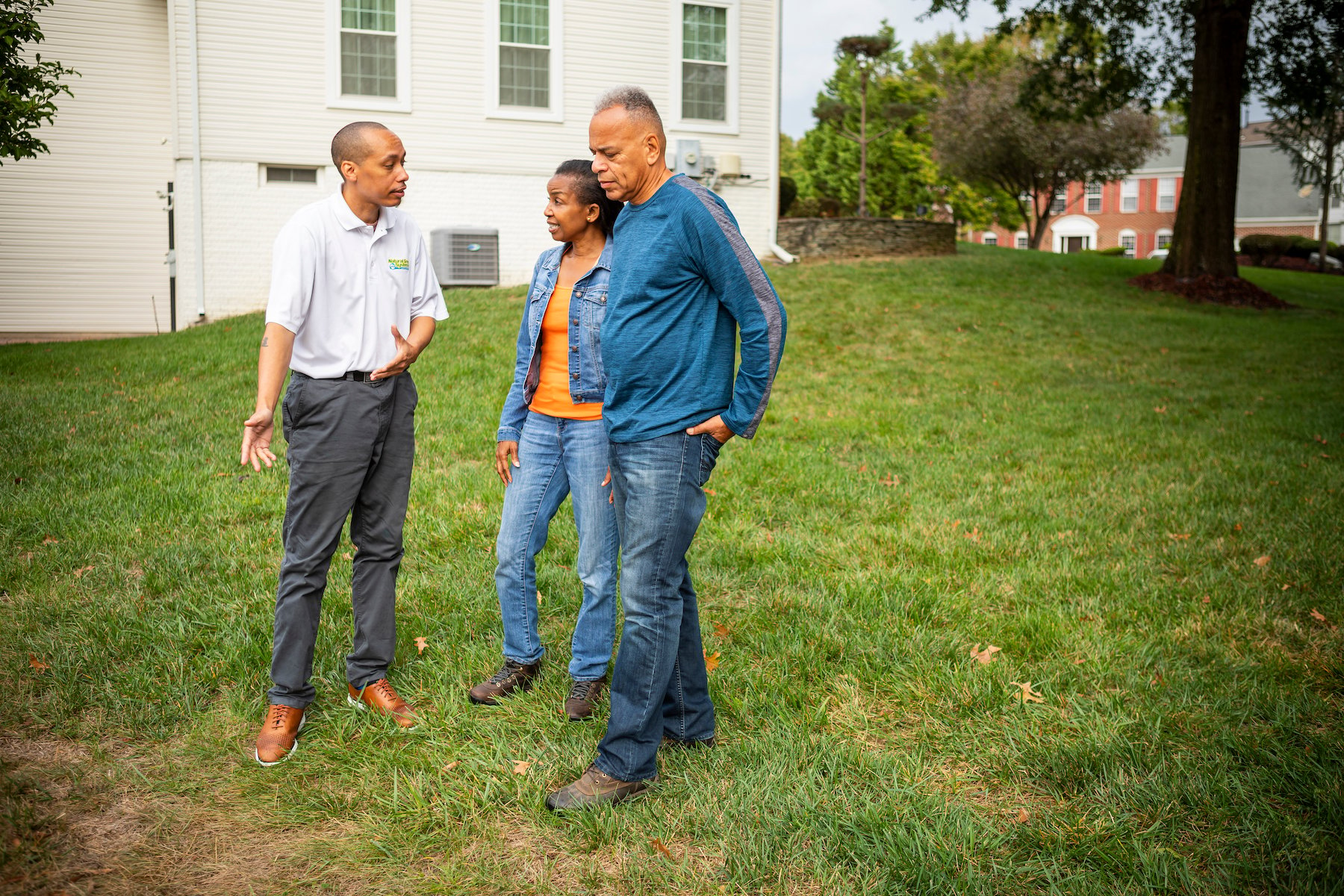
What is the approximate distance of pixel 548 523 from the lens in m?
3.90

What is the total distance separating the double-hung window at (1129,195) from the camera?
6166 centimetres

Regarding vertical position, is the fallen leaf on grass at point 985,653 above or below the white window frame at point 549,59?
below

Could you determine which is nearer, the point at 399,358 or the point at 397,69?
the point at 399,358

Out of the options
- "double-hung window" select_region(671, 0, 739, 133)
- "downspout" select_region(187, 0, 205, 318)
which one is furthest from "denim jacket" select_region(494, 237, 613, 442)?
"double-hung window" select_region(671, 0, 739, 133)

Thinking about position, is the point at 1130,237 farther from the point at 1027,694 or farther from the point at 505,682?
the point at 505,682

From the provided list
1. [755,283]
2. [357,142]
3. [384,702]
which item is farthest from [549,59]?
[755,283]

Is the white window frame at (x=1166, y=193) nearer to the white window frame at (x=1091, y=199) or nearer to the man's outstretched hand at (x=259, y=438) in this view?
the white window frame at (x=1091, y=199)

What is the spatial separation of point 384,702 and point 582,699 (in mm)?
746

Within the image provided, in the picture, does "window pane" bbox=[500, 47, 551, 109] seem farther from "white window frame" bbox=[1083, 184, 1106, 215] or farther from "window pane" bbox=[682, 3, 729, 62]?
"white window frame" bbox=[1083, 184, 1106, 215]

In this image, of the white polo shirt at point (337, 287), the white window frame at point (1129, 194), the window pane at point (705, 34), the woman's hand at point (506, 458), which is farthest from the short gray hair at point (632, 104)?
the white window frame at point (1129, 194)

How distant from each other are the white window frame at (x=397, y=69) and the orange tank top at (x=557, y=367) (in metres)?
14.0

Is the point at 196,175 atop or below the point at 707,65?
below

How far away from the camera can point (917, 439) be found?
343 inches

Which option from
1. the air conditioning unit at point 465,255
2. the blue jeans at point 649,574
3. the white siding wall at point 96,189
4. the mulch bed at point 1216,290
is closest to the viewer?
the blue jeans at point 649,574
